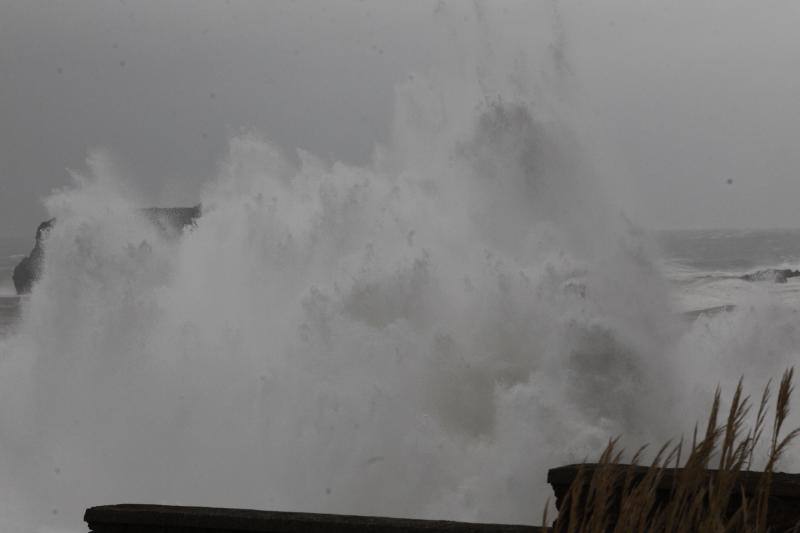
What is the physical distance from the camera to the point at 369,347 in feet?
45.3

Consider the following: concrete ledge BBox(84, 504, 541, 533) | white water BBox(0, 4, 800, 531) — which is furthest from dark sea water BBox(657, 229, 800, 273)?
concrete ledge BBox(84, 504, 541, 533)

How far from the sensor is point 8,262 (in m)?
78.7

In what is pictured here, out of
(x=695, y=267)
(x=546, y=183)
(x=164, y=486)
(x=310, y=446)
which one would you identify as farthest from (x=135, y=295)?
(x=695, y=267)

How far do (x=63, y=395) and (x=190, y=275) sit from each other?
288 centimetres

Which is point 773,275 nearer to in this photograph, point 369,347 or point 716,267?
point 716,267

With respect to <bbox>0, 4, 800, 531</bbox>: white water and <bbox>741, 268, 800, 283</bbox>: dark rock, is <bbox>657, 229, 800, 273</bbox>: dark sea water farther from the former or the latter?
<bbox>0, 4, 800, 531</bbox>: white water

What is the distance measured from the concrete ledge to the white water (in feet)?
26.4

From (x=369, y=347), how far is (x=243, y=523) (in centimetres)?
1029

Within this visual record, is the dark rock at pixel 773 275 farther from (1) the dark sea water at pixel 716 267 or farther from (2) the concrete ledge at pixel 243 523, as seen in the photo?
(2) the concrete ledge at pixel 243 523

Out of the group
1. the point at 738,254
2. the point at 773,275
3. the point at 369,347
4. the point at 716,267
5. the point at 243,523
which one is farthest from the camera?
the point at 738,254

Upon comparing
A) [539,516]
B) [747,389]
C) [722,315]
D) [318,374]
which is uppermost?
[722,315]

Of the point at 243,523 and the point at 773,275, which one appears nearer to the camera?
the point at 243,523

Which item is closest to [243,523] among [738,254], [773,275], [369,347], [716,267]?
[369,347]

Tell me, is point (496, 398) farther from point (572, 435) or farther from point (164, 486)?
point (164, 486)
